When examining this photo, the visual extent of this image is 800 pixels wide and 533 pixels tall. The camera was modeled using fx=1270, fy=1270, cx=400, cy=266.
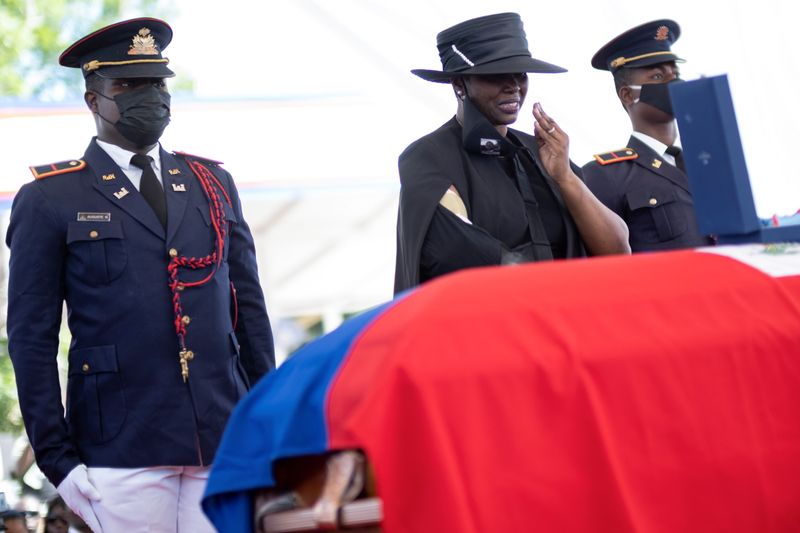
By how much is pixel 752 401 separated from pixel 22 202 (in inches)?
85.7

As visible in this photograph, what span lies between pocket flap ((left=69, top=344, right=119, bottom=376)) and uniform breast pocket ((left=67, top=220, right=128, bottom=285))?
189mm

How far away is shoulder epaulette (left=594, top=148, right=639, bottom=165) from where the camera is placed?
4.70 m

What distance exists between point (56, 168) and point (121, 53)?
403mm

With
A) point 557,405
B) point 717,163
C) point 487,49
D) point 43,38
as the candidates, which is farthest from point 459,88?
point 43,38

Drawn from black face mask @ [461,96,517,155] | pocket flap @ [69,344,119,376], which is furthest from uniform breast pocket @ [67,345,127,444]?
black face mask @ [461,96,517,155]

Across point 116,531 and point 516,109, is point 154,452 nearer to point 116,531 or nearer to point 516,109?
point 116,531

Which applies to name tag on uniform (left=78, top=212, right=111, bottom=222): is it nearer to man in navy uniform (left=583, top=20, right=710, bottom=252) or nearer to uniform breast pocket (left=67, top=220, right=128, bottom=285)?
uniform breast pocket (left=67, top=220, right=128, bottom=285)

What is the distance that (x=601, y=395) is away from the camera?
217 cm

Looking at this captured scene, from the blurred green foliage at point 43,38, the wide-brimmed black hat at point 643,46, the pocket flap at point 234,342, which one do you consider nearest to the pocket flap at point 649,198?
the wide-brimmed black hat at point 643,46

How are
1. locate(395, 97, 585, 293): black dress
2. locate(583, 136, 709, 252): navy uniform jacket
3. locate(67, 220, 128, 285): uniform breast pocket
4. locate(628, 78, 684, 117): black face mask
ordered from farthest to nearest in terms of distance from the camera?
locate(628, 78, 684, 117): black face mask → locate(583, 136, 709, 252): navy uniform jacket → locate(67, 220, 128, 285): uniform breast pocket → locate(395, 97, 585, 293): black dress

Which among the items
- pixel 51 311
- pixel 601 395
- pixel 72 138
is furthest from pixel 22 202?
pixel 72 138

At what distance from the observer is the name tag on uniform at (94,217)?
3584mm

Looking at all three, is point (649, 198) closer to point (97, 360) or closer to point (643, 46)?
point (643, 46)

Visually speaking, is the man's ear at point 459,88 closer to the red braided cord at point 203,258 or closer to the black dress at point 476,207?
the black dress at point 476,207
